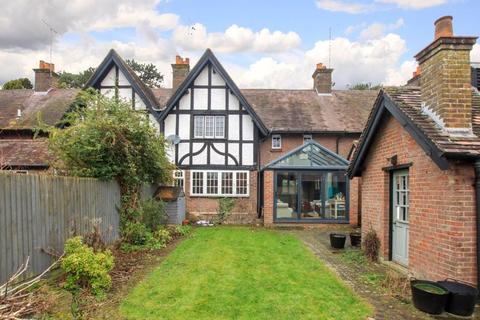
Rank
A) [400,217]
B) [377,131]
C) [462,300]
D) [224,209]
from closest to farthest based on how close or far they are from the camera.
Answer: [462,300], [400,217], [377,131], [224,209]

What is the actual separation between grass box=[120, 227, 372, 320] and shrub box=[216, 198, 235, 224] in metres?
7.03

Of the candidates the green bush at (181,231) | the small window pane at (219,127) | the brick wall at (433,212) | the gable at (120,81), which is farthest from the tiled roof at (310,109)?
the brick wall at (433,212)

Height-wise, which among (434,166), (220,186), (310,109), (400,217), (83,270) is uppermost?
(310,109)

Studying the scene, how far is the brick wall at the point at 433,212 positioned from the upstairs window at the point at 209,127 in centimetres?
1042

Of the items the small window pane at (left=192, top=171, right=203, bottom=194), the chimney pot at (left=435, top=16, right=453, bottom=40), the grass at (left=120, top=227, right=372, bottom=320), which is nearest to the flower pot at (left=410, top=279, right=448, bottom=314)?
the grass at (left=120, top=227, right=372, bottom=320)

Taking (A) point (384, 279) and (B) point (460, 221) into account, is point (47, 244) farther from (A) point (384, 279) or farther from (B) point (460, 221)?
(B) point (460, 221)

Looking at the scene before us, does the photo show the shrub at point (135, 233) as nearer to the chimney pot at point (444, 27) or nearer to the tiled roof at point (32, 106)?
the chimney pot at point (444, 27)

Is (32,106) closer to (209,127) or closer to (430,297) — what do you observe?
(209,127)

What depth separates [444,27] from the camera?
753 cm

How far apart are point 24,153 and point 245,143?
10.6m

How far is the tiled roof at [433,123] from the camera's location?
6.58 m

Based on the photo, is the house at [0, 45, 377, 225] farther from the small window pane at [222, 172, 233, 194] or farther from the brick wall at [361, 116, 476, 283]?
the brick wall at [361, 116, 476, 283]

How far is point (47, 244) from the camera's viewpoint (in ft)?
24.4

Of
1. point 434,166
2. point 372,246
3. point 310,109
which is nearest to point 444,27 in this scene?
point 434,166
